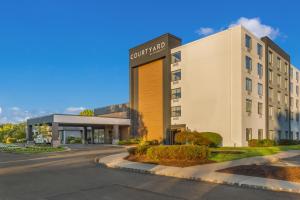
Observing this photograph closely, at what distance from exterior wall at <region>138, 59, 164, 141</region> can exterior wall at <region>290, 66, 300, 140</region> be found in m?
25.3

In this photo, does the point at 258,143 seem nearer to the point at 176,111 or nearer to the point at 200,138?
the point at 200,138

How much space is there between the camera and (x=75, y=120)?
161 ft

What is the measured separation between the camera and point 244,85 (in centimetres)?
3969

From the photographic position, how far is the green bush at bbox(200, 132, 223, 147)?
38.2 m

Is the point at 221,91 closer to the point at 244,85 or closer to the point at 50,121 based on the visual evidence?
the point at 244,85

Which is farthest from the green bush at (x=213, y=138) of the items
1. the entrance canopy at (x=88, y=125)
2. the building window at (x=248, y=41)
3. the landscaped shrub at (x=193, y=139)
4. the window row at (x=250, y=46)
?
the entrance canopy at (x=88, y=125)

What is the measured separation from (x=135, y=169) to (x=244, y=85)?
26.9m

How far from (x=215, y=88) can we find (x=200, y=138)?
28.4 feet

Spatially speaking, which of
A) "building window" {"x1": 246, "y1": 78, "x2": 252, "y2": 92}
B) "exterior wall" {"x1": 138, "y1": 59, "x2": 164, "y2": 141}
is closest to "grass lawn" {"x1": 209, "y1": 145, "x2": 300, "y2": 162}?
"building window" {"x1": 246, "y1": 78, "x2": 252, "y2": 92}

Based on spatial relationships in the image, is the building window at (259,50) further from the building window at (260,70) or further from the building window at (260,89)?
the building window at (260,89)

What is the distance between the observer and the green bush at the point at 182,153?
64.6 feet

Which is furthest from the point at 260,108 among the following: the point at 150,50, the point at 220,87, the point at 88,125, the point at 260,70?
the point at 88,125

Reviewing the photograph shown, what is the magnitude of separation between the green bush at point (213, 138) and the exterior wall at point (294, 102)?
23.0 m

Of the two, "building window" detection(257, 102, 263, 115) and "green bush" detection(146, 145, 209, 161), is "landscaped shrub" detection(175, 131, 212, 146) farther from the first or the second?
"green bush" detection(146, 145, 209, 161)
